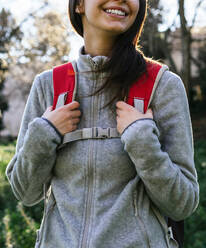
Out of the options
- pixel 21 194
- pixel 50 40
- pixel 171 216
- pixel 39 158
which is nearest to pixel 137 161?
pixel 171 216

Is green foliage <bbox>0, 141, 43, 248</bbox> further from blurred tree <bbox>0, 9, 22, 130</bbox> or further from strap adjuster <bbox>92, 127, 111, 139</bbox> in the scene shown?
blurred tree <bbox>0, 9, 22, 130</bbox>

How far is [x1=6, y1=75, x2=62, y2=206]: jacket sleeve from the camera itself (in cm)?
182

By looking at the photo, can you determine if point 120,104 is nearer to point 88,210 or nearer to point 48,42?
point 88,210

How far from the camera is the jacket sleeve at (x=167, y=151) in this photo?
5.54 ft

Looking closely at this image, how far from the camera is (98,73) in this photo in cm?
201

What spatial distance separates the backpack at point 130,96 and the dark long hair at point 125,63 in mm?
37

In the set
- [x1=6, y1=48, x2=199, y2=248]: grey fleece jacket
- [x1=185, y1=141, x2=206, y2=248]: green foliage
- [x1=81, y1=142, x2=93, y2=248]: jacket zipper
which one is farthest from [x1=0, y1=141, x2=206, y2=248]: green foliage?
[x1=81, y1=142, x2=93, y2=248]: jacket zipper

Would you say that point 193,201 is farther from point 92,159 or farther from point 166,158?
point 92,159

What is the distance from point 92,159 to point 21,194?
1.49ft

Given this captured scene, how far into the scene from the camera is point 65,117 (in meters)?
1.87

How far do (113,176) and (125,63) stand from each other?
0.57 meters

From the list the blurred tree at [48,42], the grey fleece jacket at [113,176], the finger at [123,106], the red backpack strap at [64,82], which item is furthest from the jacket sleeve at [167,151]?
the blurred tree at [48,42]

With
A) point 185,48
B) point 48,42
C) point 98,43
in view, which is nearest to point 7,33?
point 48,42

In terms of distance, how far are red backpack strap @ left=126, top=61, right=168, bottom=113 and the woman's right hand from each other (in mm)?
270
